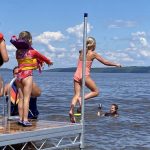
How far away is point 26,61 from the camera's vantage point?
9812mm

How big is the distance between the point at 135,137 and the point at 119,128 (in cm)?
291

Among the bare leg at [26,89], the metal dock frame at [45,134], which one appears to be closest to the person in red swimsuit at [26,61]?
the bare leg at [26,89]

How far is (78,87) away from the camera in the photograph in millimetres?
11367

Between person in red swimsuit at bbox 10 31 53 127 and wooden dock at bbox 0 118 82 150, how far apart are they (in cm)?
40

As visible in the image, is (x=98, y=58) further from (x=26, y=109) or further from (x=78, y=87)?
(x=26, y=109)

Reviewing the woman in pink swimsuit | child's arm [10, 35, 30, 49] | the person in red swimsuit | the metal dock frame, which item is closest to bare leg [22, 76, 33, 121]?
the person in red swimsuit

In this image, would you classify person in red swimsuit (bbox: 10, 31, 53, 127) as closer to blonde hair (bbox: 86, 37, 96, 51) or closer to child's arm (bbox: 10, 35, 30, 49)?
child's arm (bbox: 10, 35, 30, 49)

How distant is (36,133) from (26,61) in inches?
53.6

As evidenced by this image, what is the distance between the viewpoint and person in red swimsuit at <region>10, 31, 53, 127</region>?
380 inches

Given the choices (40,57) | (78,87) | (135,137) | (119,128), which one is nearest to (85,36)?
(40,57)

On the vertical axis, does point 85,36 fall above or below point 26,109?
above

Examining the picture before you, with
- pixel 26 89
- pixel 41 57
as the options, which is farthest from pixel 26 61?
pixel 26 89

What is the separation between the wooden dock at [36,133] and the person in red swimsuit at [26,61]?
400 millimetres

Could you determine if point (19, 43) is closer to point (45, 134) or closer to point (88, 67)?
point (45, 134)
